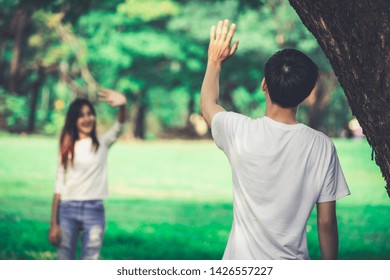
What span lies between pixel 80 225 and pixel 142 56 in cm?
2099

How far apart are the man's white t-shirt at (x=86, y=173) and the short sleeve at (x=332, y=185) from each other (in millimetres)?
2812

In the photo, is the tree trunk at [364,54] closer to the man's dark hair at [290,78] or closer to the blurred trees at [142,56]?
the man's dark hair at [290,78]

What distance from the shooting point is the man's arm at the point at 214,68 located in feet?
8.68

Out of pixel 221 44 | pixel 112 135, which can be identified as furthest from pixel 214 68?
pixel 112 135

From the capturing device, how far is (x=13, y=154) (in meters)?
21.0

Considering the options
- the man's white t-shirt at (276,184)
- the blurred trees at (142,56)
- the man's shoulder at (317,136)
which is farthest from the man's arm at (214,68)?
the blurred trees at (142,56)

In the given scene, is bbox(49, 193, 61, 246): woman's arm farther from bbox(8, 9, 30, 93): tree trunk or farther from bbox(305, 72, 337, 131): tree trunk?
bbox(305, 72, 337, 131): tree trunk

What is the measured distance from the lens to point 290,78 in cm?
259

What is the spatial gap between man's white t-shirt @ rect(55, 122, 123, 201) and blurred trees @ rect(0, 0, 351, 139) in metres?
18.1

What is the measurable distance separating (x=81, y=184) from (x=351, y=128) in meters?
21.9

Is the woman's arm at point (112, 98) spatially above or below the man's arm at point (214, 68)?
below

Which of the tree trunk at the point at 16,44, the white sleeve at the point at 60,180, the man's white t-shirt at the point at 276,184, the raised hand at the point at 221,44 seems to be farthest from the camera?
the tree trunk at the point at 16,44

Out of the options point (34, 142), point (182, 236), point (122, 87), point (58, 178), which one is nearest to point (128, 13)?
point (122, 87)

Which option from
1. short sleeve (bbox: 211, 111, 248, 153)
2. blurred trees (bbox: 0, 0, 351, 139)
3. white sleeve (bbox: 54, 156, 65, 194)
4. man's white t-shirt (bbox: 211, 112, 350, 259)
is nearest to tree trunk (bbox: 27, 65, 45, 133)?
blurred trees (bbox: 0, 0, 351, 139)
